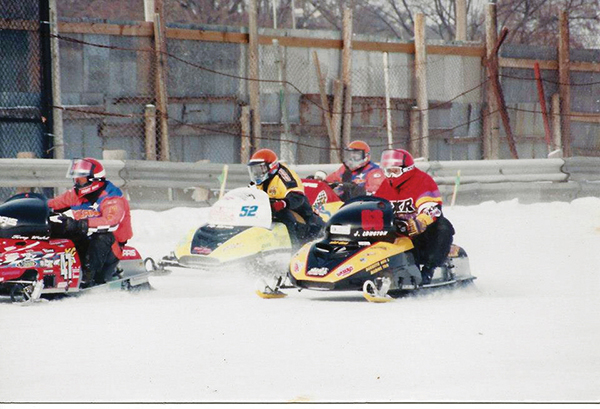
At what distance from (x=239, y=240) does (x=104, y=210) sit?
6.60 feet

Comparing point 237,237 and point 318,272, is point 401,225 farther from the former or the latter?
point 237,237

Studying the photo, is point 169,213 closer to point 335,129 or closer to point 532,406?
point 335,129

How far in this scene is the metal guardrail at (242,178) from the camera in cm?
1659

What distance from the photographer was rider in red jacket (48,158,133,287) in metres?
11.3

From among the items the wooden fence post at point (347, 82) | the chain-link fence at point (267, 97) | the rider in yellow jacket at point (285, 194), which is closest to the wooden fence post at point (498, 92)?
the chain-link fence at point (267, 97)

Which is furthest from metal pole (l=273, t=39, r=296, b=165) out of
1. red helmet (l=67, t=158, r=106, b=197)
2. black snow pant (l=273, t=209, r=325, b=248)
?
red helmet (l=67, t=158, r=106, b=197)

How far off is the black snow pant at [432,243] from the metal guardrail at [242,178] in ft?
22.4

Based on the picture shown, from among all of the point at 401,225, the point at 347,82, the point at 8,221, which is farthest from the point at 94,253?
the point at 347,82

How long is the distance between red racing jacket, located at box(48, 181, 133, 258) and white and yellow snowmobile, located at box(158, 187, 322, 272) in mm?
1553

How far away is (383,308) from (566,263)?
508cm

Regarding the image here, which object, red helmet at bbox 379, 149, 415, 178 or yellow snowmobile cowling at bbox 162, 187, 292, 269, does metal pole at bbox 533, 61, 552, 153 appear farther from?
red helmet at bbox 379, 149, 415, 178

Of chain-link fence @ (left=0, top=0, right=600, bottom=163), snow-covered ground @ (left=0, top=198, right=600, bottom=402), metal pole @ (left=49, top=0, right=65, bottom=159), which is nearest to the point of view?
snow-covered ground @ (left=0, top=198, right=600, bottom=402)

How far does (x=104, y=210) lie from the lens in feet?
37.7

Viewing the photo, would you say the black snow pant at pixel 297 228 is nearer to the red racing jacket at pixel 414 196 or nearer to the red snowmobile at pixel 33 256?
the red racing jacket at pixel 414 196
